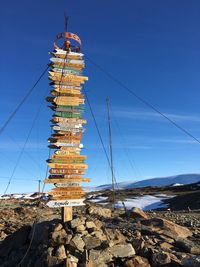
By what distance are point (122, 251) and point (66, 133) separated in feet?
17.4

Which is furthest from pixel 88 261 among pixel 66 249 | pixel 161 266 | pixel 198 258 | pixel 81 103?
pixel 81 103

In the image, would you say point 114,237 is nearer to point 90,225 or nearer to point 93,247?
point 90,225

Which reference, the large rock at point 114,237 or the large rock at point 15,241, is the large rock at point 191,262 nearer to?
the large rock at point 114,237

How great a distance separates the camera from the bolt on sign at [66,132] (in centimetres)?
1399

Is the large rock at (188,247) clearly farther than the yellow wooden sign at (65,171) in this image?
No

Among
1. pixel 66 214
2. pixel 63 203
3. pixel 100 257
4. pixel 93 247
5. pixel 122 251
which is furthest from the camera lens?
pixel 63 203

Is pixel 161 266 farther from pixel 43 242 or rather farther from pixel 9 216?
pixel 9 216

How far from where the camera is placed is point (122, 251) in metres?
11.3

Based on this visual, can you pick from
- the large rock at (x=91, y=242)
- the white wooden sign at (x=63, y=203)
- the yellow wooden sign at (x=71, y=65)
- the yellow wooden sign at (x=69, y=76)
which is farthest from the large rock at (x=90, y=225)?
the yellow wooden sign at (x=71, y=65)

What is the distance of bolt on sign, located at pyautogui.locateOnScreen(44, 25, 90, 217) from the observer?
13992mm

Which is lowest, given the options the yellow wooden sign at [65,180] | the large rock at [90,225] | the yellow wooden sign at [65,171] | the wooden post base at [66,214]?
the large rock at [90,225]

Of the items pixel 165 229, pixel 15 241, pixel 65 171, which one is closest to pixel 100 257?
pixel 65 171

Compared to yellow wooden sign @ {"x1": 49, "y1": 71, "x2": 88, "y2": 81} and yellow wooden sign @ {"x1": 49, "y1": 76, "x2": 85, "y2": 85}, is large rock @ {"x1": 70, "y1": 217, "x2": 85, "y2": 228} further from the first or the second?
yellow wooden sign @ {"x1": 49, "y1": 71, "x2": 88, "y2": 81}

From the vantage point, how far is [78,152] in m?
14.5
